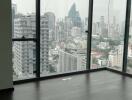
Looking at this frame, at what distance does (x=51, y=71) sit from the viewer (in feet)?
15.4

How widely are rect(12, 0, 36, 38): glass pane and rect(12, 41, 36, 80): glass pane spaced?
0.66 feet

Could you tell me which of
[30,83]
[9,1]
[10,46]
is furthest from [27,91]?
[9,1]

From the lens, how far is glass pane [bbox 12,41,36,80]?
4188mm

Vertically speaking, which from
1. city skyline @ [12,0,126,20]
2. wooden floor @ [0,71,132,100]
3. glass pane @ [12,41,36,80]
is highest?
city skyline @ [12,0,126,20]

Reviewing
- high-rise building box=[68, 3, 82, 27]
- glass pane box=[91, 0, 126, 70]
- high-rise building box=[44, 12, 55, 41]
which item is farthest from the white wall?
glass pane box=[91, 0, 126, 70]

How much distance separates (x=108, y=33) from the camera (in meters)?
5.27

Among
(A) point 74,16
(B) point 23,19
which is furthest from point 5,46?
(A) point 74,16

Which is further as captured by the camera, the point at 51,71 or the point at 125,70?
the point at 125,70

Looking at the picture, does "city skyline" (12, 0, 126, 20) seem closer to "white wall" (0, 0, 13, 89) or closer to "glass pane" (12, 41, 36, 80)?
"white wall" (0, 0, 13, 89)

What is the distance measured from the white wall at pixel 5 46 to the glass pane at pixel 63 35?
947 mm

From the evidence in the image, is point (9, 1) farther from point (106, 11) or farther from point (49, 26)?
point (106, 11)

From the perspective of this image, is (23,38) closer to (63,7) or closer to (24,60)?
(24,60)

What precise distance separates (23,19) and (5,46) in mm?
821

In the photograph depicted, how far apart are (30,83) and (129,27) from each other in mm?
2759
